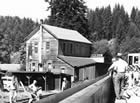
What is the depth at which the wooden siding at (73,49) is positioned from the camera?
47.1 metres

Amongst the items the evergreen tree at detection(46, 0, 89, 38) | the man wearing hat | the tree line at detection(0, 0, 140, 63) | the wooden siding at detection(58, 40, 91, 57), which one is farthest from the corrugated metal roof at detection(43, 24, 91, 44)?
the man wearing hat

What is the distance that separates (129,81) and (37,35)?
115ft

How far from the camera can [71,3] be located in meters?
64.9

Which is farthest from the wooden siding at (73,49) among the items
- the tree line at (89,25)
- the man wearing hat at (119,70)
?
the man wearing hat at (119,70)

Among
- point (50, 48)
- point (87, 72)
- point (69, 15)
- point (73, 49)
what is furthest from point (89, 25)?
point (87, 72)

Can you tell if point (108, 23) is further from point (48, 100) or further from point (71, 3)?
point (48, 100)

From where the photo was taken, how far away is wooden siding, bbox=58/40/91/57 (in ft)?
154

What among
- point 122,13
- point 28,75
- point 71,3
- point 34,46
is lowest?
point 28,75

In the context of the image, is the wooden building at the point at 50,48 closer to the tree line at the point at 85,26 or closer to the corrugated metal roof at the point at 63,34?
the corrugated metal roof at the point at 63,34

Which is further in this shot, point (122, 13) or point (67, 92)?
point (122, 13)

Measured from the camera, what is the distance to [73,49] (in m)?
49.9

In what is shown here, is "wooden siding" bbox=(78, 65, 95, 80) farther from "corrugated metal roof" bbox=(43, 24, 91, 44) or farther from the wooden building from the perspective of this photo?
"corrugated metal roof" bbox=(43, 24, 91, 44)

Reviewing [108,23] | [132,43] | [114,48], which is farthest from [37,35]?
[108,23]

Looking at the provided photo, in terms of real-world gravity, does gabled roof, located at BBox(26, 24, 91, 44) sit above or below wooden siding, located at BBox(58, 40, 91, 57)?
above
